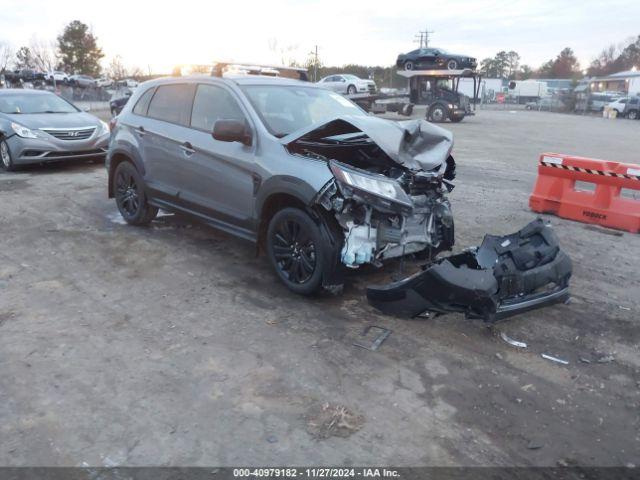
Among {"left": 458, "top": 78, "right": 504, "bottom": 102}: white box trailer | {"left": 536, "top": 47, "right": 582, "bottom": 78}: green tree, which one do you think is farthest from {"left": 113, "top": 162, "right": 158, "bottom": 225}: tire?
{"left": 536, "top": 47, "right": 582, "bottom": 78}: green tree

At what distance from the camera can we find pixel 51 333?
390 cm

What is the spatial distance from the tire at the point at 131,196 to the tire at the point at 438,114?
70.0 feet

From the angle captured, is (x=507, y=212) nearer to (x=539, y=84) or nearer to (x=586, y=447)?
(x=586, y=447)

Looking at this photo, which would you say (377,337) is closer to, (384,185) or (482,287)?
(482,287)

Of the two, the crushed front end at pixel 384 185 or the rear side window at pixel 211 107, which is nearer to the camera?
the crushed front end at pixel 384 185

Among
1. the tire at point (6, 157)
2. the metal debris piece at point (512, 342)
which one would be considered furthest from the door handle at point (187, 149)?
the tire at point (6, 157)

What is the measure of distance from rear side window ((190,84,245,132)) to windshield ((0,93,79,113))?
693 cm

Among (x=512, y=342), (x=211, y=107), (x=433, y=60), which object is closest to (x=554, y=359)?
(x=512, y=342)

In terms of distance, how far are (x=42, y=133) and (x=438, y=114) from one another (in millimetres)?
19839

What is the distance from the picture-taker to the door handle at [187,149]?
5.37 metres

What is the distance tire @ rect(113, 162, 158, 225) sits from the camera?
6.32 meters

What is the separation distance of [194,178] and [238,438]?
3.23m

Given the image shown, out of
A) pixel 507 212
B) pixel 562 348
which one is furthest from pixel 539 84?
pixel 562 348

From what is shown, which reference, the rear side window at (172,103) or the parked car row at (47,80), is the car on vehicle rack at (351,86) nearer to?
the parked car row at (47,80)
